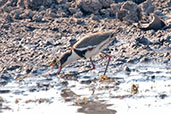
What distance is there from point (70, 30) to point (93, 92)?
5.04 m

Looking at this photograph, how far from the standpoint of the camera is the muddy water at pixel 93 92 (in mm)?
10539

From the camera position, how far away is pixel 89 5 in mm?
17047

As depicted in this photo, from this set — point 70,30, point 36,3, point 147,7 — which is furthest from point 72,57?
point 147,7

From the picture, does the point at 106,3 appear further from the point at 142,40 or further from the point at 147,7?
the point at 142,40

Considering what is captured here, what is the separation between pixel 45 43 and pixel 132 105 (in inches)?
216

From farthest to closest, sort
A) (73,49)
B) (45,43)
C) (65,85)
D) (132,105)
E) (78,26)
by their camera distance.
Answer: (78,26) → (45,43) → (73,49) → (65,85) → (132,105)

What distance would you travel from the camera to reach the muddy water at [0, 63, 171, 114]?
10.5 metres

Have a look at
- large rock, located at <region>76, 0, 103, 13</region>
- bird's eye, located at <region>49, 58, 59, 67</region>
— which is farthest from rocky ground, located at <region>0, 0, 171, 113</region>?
bird's eye, located at <region>49, 58, 59, 67</region>

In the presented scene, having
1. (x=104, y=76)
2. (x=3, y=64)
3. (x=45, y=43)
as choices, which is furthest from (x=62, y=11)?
(x=104, y=76)

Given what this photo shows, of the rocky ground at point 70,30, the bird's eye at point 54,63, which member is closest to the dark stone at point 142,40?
the rocky ground at point 70,30

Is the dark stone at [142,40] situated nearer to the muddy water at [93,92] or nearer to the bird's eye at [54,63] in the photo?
the muddy water at [93,92]

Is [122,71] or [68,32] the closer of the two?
[122,71]

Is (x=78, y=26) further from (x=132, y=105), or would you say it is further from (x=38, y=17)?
(x=132, y=105)

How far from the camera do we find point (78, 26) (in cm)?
1664
